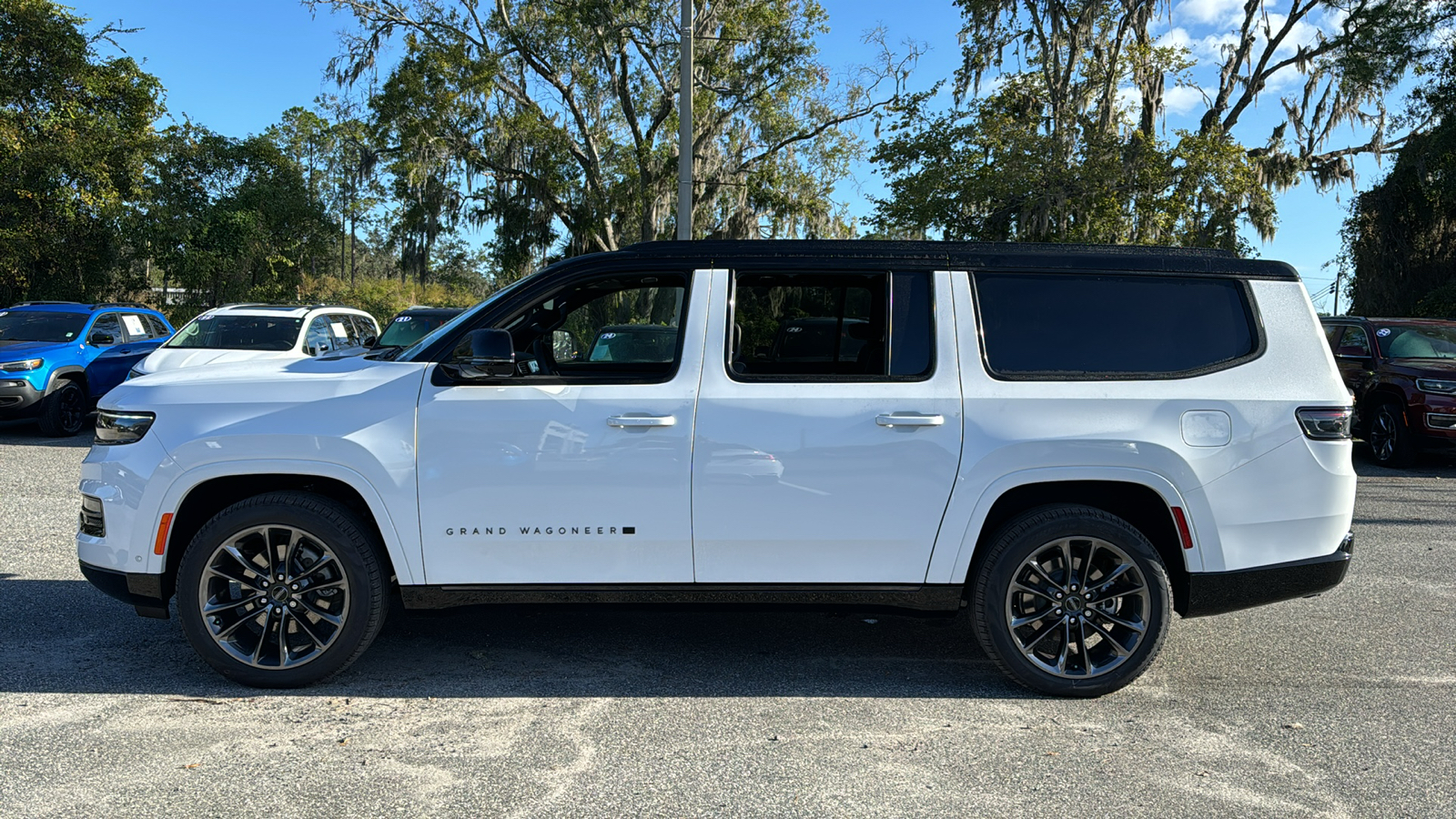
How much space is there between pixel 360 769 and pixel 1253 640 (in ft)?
14.2

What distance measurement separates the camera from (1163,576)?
4.34m

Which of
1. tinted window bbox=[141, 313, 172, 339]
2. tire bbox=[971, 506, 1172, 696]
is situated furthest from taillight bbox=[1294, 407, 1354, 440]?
tinted window bbox=[141, 313, 172, 339]

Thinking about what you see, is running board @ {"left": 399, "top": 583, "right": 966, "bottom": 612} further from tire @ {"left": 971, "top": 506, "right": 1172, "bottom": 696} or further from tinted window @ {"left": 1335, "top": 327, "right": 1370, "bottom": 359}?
tinted window @ {"left": 1335, "top": 327, "right": 1370, "bottom": 359}

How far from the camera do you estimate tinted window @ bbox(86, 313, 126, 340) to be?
13.8 m

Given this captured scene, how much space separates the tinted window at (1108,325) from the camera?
4406 millimetres

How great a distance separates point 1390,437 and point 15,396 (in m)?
16.7

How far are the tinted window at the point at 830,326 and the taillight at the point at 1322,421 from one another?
161 cm

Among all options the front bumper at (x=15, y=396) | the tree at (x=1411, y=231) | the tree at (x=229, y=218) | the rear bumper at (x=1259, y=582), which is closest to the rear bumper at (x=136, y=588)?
the rear bumper at (x=1259, y=582)

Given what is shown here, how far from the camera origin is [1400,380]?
1209cm

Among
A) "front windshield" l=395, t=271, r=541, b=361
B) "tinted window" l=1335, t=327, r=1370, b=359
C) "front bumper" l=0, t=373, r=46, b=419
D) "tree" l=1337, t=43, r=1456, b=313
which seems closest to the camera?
"front windshield" l=395, t=271, r=541, b=361

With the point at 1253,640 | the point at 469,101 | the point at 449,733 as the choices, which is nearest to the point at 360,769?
the point at 449,733

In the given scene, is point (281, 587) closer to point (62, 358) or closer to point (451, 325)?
point (451, 325)

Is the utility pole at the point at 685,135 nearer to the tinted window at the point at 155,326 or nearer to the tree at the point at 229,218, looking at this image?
the tinted window at the point at 155,326

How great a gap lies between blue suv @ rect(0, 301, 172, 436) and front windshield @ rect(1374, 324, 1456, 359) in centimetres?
1651
